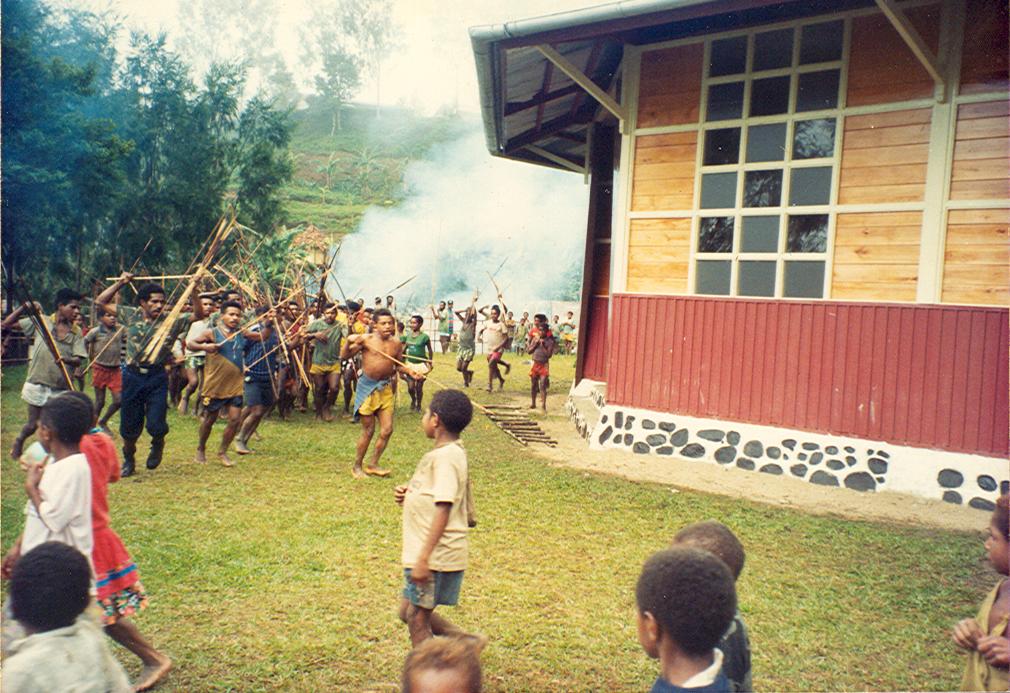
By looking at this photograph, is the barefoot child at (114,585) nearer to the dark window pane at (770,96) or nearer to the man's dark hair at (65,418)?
the man's dark hair at (65,418)

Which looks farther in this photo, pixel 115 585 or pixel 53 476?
pixel 115 585

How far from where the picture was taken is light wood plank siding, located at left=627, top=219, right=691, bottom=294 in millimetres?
7984

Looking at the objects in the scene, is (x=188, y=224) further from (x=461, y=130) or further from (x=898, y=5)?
(x=461, y=130)

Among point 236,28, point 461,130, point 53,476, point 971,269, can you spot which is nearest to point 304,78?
point 236,28

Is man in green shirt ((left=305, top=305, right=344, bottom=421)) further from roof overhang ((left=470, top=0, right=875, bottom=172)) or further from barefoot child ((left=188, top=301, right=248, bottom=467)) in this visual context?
roof overhang ((left=470, top=0, right=875, bottom=172))

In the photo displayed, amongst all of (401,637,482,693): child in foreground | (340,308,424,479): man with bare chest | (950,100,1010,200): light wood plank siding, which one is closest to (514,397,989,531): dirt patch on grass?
(340,308,424,479): man with bare chest

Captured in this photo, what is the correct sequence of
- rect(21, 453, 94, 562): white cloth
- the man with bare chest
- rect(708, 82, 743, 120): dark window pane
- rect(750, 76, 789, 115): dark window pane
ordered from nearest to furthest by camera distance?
rect(21, 453, 94, 562): white cloth < the man with bare chest < rect(750, 76, 789, 115): dark window pane < rect(708, 82, 743, 120): dark window pane

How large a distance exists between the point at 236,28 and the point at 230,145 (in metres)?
7.27

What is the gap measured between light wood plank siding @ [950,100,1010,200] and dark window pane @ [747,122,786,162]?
152 cm

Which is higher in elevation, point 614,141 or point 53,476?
point 614,141

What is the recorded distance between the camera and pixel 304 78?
48.5 ft

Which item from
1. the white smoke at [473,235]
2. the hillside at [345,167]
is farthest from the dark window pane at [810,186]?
the white smoke at [473,235]

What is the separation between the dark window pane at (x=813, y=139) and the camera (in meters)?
7.14

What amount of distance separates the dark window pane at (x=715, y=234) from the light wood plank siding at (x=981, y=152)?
2.02m
